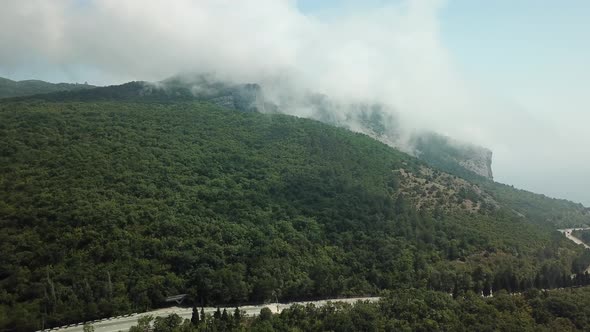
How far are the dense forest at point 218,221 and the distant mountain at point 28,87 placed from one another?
45944 millimetres

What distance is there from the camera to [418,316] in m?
61.0

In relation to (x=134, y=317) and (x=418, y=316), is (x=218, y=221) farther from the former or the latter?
(x=418, y=316)

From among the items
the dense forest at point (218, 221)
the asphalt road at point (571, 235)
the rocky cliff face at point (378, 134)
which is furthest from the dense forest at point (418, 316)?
the rocky cliff face at point (378, 134)

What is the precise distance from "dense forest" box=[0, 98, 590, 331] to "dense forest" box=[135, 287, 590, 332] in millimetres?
8248

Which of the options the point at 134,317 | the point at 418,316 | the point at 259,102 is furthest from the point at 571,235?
the point at 134,317

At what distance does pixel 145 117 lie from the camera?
105 m

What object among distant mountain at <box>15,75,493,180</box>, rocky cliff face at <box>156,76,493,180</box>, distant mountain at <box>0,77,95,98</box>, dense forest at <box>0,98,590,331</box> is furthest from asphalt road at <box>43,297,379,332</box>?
distant mountain at <box>0,77,95,98</box>

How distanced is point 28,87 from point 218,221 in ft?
385

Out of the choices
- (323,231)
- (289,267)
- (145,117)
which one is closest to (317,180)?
(323,231)

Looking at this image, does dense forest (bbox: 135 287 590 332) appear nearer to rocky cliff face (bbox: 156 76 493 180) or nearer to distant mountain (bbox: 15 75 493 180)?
distant mountain (bbox: 15 75 493 180)

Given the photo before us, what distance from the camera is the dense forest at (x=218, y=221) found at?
202ft

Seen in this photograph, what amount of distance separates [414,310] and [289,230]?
2587 centimetres

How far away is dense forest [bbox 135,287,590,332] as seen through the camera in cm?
5594

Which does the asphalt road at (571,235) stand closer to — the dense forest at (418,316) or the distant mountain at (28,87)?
the dense forest at (418,316)
